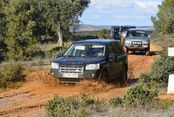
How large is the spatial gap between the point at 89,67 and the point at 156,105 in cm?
404

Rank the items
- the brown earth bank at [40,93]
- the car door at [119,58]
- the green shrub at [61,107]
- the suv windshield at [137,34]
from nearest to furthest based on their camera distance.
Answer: the green shrub at [61,107] → the brown earth bank at [40,93] → the car door at [119,58] → the suv windshield at [137,34]

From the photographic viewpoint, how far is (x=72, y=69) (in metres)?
10.2

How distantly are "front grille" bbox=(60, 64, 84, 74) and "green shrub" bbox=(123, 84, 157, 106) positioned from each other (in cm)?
361

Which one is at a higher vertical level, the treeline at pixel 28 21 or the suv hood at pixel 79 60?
the treeline at pixel 28 21

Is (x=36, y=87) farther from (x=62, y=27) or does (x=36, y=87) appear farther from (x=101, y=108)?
(x=62, y=27)

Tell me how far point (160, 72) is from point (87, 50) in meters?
2.63

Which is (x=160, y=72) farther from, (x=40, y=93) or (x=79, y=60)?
(x=40, y=93)

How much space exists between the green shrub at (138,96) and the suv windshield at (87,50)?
432 cm

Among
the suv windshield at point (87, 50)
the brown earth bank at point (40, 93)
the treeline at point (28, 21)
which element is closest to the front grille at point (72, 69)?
the brown earth bank at point (40, 93)

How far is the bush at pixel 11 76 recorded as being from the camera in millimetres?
12086

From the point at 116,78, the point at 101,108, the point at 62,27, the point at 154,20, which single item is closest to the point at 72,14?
the point at 62,27

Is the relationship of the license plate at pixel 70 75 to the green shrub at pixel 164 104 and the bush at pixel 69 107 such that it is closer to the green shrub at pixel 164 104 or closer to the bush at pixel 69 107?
the bush at pixel 69 107

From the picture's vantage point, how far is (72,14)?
4847cm

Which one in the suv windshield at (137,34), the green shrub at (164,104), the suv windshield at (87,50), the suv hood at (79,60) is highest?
the suv windshield at (137,34)
